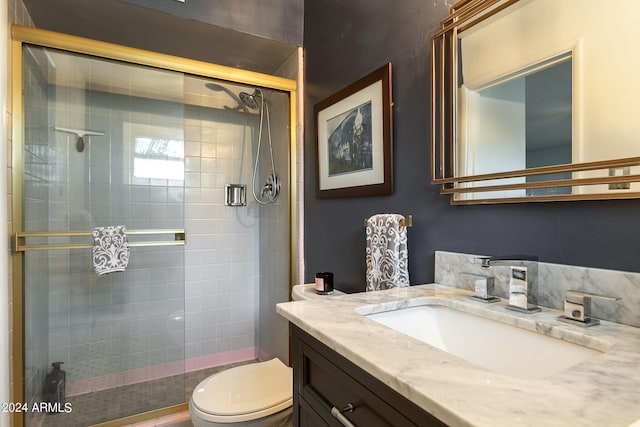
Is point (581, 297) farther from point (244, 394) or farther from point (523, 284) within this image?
point (244, 394)

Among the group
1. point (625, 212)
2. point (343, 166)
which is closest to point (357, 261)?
point (343, 166)

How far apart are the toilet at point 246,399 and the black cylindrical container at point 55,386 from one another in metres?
0.96

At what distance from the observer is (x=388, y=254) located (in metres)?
1.21

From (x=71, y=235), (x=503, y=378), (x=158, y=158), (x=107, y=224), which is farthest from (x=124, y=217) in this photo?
(x=503, y=378)

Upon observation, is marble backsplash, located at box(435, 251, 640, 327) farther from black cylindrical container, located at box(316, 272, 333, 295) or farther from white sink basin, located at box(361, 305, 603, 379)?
black cylindrical container, located at box(316, 272, 333, 295)

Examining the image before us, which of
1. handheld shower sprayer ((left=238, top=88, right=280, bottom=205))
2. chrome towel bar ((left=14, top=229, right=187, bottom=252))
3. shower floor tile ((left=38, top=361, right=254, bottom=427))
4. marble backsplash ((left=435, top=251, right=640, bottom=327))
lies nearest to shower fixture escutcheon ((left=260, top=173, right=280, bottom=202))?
handheld shower sprayer ((left=238, top=88, right=280, bottom=205))

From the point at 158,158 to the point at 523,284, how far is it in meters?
1.96

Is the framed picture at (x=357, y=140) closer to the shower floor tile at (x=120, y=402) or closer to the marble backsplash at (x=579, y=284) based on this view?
the marble backsplash at (x=579, y=284)

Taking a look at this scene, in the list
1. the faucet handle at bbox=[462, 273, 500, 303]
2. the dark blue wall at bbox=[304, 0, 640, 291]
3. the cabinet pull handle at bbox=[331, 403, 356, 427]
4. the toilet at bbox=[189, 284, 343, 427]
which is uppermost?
the dark blue wall at bbox=[304, 0, 640, 291]

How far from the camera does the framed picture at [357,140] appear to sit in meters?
1.35

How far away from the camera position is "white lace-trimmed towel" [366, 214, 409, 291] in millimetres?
1188

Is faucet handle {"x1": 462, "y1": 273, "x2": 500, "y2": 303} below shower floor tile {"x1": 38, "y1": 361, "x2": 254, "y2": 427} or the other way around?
the other way around

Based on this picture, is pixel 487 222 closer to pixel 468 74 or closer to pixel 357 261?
pixel 468 74

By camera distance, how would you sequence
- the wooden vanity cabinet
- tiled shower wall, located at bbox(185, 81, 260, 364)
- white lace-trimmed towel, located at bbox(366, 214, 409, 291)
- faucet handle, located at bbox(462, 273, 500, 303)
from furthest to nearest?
tiled shower wall, located at bbox(185, 81, 260, 364)
white lace-trimmed towel, located at bbox(366, 214, 409, 291)
faucet handle, located at bbox(462, 273, 500, 303)
the wooden vanity cabinet
